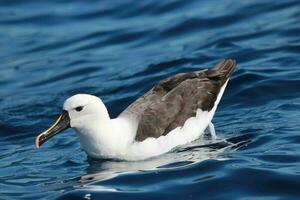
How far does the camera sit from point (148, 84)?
17.0m

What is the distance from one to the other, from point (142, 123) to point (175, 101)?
28.3 inches

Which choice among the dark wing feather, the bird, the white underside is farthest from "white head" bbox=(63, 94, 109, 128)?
the dark wing feather

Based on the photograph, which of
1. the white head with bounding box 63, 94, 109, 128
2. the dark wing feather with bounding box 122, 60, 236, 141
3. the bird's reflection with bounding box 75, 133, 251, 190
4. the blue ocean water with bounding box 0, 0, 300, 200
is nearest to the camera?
the blue ocean water with bounding box 0, 0, 300, 200

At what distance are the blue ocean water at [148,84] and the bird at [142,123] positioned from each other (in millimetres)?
206

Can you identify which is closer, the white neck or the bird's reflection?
the bird's reflection

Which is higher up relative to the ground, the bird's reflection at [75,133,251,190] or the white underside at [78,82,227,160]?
the white underside at [78,82,227,160]

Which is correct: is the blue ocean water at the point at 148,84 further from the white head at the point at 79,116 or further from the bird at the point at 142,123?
the white head at the point at 79,116

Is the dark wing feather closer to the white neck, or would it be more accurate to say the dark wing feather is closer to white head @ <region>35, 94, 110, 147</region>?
the white neck

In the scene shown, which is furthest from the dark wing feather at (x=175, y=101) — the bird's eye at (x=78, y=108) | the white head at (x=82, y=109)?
the bird's eye at (x=78, y=108)

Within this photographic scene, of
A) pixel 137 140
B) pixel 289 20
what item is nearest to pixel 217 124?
pixel 137 140

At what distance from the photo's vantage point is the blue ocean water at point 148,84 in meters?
11.2

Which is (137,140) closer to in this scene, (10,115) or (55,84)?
(10,115)

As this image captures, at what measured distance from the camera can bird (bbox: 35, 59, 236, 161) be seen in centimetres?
1226

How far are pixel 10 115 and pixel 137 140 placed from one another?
4361 millimetres
